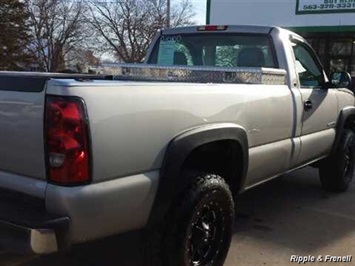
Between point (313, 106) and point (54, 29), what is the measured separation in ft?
117

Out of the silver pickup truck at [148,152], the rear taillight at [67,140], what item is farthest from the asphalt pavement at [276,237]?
the rear taillight at [67,140]

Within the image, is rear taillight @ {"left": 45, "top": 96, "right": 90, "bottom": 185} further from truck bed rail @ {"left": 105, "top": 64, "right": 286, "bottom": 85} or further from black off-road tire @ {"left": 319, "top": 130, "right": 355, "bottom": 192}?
black off-road tire @ {"left": 319, "top": 130, "right": 355, "bottom": 192}

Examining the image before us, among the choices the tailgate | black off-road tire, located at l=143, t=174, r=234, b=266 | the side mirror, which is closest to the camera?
the tailgate

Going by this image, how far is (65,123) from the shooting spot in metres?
2.72

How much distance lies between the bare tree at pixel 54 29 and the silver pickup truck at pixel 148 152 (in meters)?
33.9

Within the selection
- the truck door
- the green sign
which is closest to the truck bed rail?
the truck door

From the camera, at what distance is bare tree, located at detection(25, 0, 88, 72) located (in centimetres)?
3719

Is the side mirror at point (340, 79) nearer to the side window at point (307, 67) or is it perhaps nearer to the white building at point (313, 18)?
the side window at point (307, 67)

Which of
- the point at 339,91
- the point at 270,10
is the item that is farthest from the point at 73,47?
the point at 339,91

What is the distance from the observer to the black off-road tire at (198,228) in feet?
11.0

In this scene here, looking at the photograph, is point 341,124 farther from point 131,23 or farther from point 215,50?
point 131,23

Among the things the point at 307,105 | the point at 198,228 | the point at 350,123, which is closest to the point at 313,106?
the point at 307,105

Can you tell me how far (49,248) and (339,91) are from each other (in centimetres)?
424

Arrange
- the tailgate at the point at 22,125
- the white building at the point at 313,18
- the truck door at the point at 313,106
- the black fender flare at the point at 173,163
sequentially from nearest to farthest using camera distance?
the tailgate at the point at 22,125 → the black fender flare at the point at 173,163 → the truck door at the point at 313,106 → the white building at the point at 313,18
